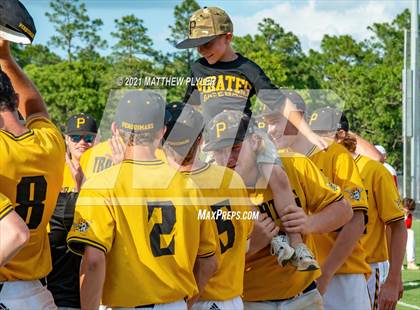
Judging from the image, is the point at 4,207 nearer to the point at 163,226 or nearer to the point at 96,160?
the point at 163,226

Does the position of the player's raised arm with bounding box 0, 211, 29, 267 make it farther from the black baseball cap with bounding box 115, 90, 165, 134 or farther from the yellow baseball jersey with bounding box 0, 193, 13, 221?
the black baseball cap with bounding box 115, 90, 165, 134

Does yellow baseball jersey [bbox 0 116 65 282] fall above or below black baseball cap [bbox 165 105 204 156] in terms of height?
below

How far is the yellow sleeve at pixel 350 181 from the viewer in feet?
19.1

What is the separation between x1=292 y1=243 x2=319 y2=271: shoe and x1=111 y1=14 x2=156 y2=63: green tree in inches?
616

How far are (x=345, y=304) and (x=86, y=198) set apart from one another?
10.0 feet

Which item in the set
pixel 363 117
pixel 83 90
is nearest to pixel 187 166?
pixel 83 90

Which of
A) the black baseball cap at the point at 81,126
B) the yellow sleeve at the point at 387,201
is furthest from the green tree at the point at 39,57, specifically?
the yellow sleeve at the point at 387,201

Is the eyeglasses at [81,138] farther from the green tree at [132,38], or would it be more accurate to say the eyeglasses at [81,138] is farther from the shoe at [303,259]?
the green tree at [132,38]

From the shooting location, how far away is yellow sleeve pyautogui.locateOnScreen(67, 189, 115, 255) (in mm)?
4156

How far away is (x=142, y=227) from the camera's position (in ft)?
14.0

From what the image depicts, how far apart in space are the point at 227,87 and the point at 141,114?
67.3 inches

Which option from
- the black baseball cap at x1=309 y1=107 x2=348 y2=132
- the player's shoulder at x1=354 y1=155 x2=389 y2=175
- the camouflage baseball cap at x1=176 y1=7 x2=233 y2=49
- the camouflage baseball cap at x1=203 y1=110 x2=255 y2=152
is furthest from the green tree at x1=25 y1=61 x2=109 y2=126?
the camouflage baseball cap at x1=203 y1=110 x2=255 y2=152

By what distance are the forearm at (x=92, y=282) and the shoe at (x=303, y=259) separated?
1310 mm

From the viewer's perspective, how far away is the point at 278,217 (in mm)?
5109
